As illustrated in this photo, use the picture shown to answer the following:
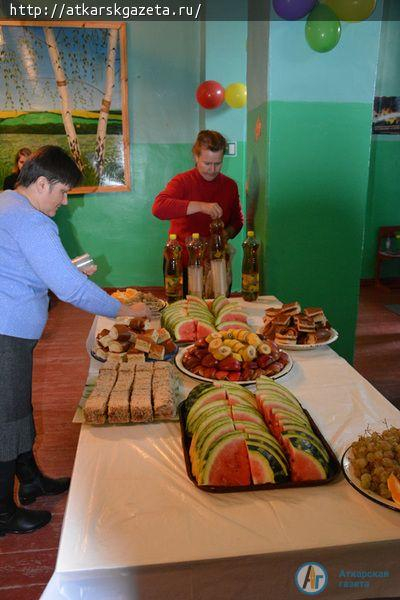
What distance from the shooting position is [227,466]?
115cm

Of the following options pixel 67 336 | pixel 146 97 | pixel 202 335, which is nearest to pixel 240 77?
pixel 146 97

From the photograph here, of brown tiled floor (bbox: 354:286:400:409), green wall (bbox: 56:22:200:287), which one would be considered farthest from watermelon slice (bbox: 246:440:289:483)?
green wall (bbox: 56:22:200:287)

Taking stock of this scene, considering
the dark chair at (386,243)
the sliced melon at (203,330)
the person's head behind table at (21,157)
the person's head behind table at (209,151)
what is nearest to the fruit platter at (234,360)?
the sliced melon at (203,330)

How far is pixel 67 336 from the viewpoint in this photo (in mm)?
4730

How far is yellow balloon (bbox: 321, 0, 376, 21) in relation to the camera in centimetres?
256

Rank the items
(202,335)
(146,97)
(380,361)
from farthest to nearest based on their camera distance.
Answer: (146,97), (380,361), (202,335)

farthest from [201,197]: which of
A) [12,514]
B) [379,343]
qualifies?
[379,343]

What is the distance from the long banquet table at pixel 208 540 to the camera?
969mm

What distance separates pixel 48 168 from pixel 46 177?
0.03 m

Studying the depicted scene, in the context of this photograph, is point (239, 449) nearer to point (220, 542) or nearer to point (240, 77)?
point (220, 542)

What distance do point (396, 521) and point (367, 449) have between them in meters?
0.17

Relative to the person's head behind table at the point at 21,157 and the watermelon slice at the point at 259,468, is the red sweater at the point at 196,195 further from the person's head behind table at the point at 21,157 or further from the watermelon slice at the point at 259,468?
the person's head behind table at the point at 21,157

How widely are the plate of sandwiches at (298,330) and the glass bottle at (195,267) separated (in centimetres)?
62

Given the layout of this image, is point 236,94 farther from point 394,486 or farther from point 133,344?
point 394,486
